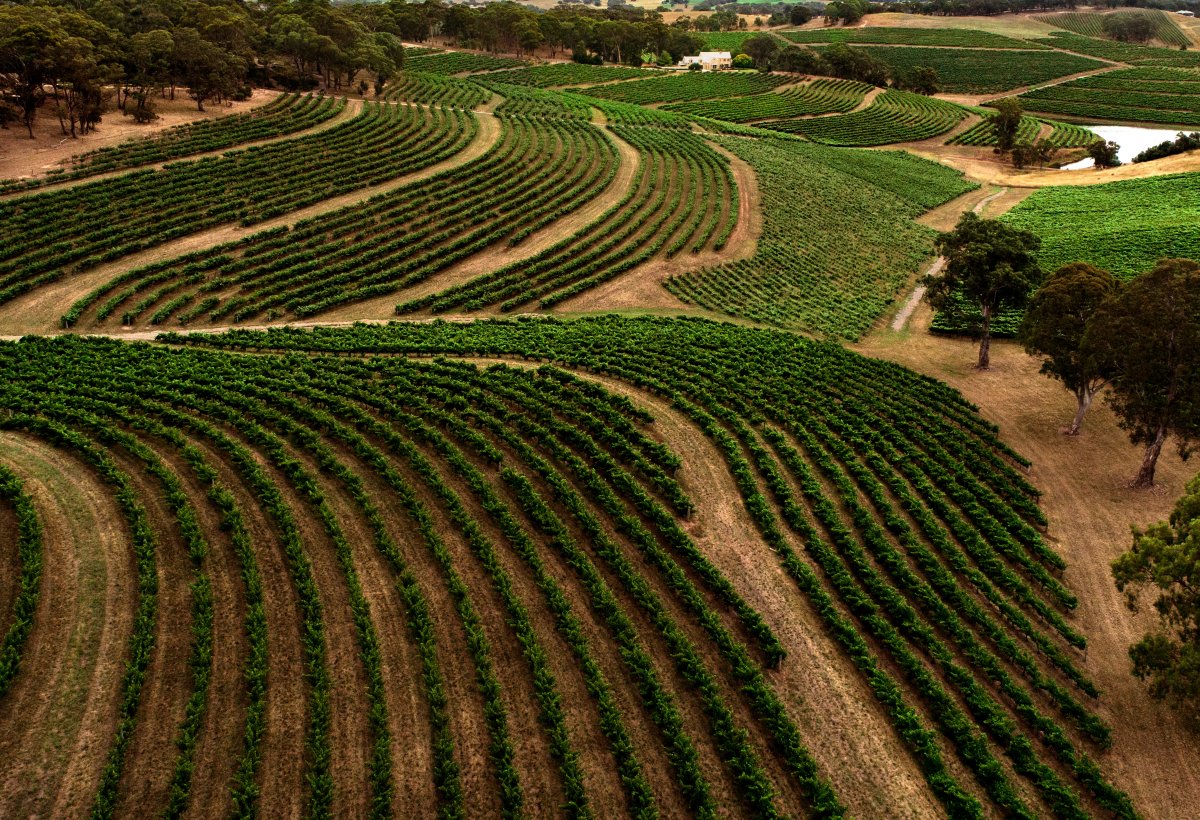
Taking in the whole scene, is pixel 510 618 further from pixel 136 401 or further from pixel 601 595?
pixel 136 401

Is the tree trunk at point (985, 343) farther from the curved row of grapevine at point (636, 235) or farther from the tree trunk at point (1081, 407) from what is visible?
the curved row of grapevine at point (636, 235)

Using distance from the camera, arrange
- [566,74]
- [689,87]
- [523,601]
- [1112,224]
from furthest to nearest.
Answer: [566,74] < [689,87] < [1112,224] < [523,601]

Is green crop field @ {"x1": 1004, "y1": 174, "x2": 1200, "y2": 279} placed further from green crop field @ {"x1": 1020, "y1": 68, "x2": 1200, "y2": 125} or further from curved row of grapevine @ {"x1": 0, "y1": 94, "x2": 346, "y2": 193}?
curved row of grapevine @ {"x1": 0, "y1": 94, "x2": 346, "y2": 193}

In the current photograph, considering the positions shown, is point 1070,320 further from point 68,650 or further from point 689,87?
point 689,87

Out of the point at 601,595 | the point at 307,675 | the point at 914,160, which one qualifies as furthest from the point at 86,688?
the point at 914,160

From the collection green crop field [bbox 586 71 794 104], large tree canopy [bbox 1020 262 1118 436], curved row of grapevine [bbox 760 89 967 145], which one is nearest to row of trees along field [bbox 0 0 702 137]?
Result: green crop field [bbox 586 71 794 104]

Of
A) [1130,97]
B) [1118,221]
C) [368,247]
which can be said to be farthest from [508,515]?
[1130,97]
